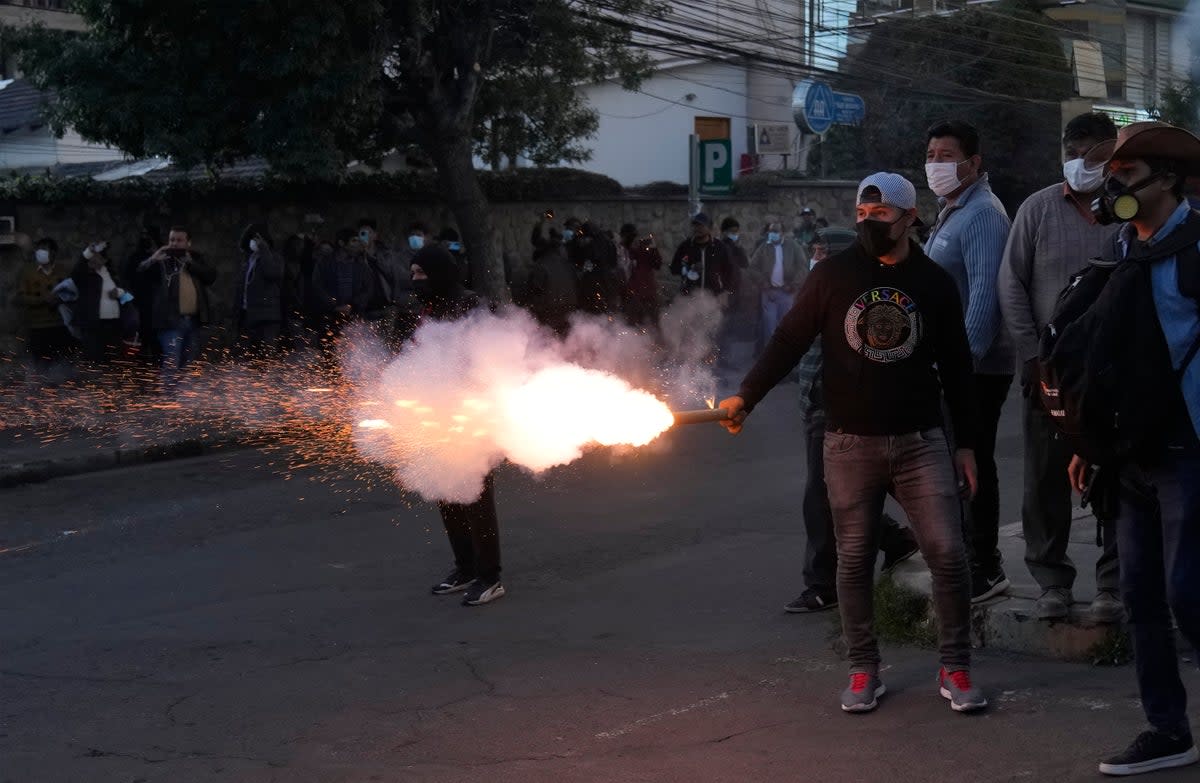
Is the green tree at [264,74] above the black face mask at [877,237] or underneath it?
above

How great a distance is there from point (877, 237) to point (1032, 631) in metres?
1.83

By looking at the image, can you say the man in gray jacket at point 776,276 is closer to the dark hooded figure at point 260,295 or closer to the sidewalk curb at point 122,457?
the dark hooded figure at point 260,295

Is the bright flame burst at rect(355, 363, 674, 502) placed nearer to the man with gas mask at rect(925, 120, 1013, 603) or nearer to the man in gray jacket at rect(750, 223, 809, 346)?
the man with gas mask at rect(925, 120, 1013, 603)

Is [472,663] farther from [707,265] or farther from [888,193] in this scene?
[707,265]

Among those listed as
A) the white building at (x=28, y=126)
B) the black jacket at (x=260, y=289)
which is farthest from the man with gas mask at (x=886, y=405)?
the white building at (x=28, y=126)

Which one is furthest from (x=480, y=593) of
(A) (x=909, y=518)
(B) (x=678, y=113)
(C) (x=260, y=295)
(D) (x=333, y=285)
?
(B) (x=678, y=113)

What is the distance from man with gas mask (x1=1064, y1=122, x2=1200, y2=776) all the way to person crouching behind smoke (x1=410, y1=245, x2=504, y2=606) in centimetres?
357

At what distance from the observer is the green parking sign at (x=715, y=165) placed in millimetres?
22141

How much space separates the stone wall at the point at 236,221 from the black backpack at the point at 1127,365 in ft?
48.5

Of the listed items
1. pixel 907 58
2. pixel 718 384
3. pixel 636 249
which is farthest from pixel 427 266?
pixel 907 58

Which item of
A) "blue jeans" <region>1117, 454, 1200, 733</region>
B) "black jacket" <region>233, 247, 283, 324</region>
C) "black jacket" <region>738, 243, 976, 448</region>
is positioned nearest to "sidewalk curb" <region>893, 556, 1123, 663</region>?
"black jacket" <region>738, 243, 976, 448</region>

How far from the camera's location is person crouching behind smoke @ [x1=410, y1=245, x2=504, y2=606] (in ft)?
24.4

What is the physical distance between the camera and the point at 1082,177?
5961mm

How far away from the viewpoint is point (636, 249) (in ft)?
67.3
